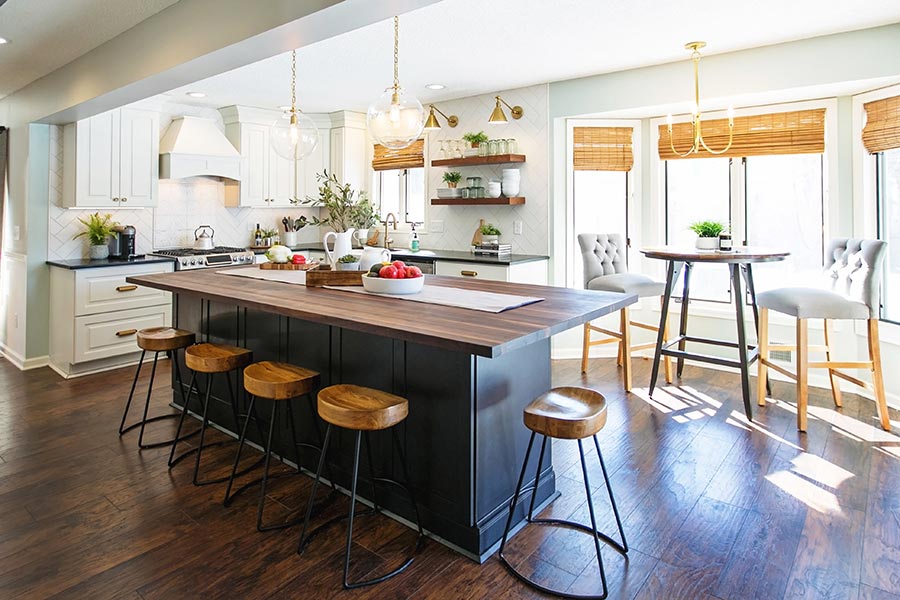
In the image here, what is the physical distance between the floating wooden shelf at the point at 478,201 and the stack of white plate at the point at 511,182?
59 mm

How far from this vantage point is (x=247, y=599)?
1.95 metres

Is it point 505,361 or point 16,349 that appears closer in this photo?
point 505,361

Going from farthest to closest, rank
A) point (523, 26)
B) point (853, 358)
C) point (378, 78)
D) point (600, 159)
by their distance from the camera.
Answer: point (600, 159)
point (378, 78)
point (853, 358)
point (523, 26)

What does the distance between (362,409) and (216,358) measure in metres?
1.19

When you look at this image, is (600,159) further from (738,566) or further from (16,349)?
(16,349)

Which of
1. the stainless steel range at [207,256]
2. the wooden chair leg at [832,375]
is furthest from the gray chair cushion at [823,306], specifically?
the stainless steel range at [207,256]

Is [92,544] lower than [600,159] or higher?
lower

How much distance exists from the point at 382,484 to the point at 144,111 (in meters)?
4.39

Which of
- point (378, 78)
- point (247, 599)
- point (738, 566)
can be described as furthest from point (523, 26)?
point (247, 599)

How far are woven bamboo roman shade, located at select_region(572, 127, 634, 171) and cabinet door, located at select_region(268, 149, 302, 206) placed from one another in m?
3.10

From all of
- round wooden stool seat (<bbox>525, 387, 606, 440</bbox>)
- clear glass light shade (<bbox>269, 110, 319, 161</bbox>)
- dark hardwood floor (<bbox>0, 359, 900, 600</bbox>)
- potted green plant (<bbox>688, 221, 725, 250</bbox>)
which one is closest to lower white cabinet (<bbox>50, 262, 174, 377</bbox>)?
dark hardwood floor (<bbox>0, 359, 900, 600</bbox>)

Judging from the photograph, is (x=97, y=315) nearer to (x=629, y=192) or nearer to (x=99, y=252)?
(x=99, y=252)

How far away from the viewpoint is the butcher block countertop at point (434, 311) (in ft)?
6.37

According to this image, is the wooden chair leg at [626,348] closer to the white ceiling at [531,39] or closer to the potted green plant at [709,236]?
the potted green plant at [709,236]
